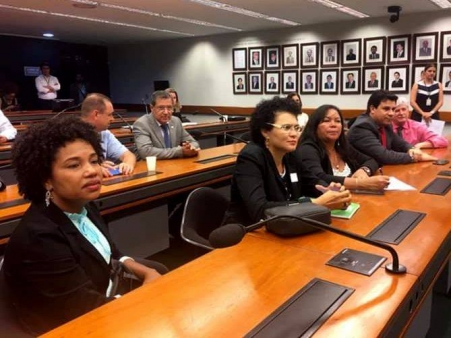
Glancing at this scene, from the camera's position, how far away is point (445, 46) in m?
6.96

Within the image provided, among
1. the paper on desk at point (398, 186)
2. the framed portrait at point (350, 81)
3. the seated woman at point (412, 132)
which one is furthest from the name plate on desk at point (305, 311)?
the framed portrait at point (350, 81)

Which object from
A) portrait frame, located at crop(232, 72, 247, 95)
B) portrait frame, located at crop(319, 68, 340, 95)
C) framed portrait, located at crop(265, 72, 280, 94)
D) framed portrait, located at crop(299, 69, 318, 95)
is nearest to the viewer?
portrait frame, located at crop(319, 68, 340, 95)

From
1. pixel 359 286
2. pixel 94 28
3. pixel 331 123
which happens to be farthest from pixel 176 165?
pixel 94 28

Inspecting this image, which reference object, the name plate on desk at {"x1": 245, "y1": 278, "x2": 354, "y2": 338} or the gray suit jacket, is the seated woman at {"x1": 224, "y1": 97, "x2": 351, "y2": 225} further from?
the gray suit jacket

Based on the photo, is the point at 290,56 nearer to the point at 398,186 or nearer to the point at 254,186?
the point at 398,186

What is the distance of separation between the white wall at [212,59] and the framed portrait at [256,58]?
124 millimetres

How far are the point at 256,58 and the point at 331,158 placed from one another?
22.6ft

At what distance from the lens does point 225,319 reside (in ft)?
3.45

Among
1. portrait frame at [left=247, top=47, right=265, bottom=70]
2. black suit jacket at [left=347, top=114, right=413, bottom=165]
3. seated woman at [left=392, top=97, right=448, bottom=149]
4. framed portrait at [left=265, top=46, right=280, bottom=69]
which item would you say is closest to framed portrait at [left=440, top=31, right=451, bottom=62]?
framed portrait at [left=265, top=46, right=280, bottom=69]

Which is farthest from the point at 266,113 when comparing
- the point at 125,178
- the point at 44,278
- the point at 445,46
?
the point at 445,46

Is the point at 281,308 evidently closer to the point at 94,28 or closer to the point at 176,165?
the point at 176,165

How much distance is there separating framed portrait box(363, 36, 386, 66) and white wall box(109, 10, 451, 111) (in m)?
0.11

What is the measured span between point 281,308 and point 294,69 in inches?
318

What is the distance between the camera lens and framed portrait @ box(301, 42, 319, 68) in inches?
328
